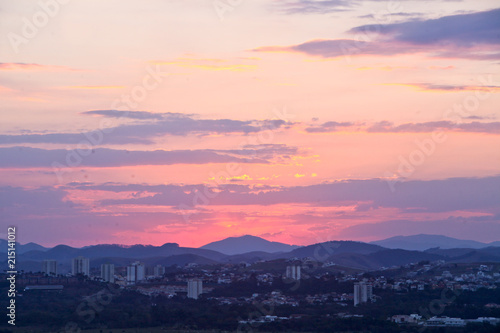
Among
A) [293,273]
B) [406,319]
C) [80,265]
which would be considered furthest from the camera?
[80,265]

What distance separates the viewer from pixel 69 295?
7375 cm

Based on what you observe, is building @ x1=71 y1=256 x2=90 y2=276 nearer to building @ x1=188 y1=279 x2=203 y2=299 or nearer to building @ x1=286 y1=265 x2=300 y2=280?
building @ x1=286 y1=265 x2=300 y2=280

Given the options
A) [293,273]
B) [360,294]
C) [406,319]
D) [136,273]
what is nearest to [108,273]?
[136,273]

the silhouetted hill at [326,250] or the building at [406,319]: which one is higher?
the silhouetted hill at [326,250]

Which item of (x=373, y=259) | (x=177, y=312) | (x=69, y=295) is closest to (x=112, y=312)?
(x=177, y=312)

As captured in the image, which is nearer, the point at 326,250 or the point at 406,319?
the point at 406,319

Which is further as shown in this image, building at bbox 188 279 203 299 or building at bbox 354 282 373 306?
building at bbox 188 279 203 299

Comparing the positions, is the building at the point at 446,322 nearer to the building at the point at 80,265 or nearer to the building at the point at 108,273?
the building at the point at 108,273

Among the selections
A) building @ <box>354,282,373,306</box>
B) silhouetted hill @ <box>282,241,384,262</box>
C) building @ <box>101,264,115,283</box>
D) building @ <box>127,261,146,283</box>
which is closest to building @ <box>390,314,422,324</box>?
building @ <box>354,282,373,306</box>

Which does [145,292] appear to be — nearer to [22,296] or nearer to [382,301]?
[22,296]

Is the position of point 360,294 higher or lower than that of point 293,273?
lower

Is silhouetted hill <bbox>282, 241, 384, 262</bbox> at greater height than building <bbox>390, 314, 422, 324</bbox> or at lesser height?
greater

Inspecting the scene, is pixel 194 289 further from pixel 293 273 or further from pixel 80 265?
pixel 80 265

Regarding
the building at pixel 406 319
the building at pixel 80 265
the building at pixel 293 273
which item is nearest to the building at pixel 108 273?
the building at pixel 80 265
